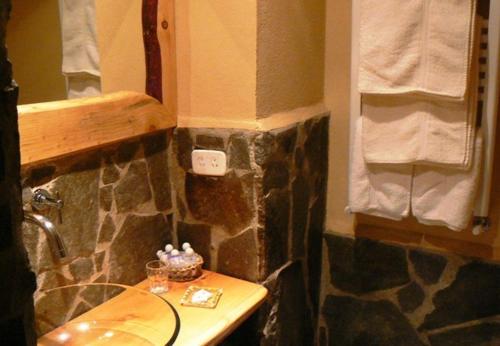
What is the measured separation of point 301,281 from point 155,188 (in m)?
0.66

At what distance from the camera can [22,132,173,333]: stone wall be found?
4.42 feet

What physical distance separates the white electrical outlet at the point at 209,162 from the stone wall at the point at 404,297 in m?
0.64

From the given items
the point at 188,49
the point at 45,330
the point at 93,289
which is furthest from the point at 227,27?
the point at 45,330

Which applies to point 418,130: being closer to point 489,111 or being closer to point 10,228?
point 489,111

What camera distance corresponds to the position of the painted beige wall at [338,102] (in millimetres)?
1901

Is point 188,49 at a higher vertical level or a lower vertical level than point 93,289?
higher

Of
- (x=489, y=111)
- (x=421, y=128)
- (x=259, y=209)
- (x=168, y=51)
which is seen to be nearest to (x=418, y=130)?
(x=421, y=128)

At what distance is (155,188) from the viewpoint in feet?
5.64

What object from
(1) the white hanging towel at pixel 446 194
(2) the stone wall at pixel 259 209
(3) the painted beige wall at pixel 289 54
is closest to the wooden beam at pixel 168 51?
(2) the stone wall at pixel 259 209

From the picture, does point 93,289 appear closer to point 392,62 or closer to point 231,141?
point 231,141

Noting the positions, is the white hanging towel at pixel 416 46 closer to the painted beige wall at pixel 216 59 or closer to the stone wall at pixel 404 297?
the painted beige wall at pixel 216 59

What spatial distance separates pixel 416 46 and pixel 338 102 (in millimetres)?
458

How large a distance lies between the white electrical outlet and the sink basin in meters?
0.43

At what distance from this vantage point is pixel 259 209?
1621mm
